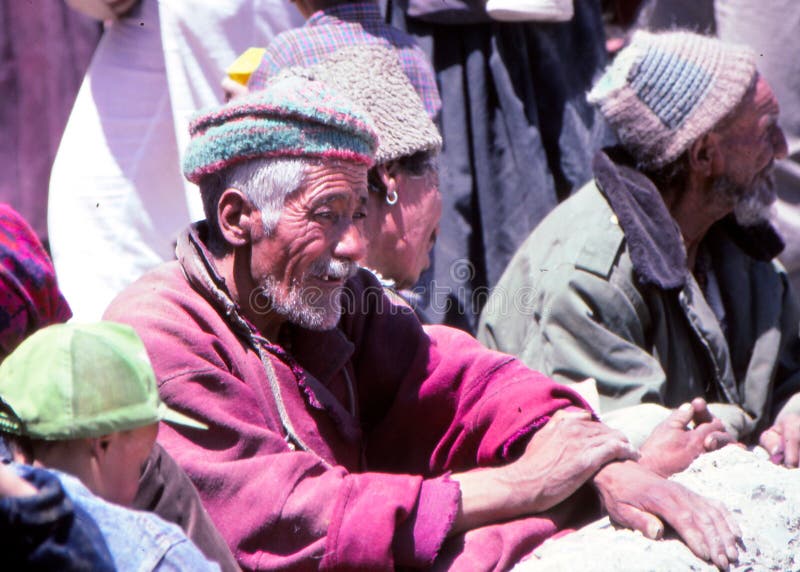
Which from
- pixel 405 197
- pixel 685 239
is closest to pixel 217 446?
pixel 405 197

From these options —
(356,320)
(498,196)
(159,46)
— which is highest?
(159,46)

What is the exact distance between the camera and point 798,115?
5941mm

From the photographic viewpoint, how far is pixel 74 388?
2354 mm

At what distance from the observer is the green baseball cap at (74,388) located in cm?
235

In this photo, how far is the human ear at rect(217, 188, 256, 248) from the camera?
3.43 m

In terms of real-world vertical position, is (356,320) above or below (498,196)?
above

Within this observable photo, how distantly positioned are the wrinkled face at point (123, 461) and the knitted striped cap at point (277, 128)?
40.3 inches

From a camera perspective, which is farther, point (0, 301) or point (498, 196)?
point (498, 196)

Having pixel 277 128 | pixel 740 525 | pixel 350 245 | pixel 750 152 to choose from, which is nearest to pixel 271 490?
pixel 350 245

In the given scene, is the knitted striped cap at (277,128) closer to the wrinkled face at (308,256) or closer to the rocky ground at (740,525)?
the wrinkled face at (308,256)

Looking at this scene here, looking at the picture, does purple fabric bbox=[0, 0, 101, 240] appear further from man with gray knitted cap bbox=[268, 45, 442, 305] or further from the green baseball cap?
the green baseball cap

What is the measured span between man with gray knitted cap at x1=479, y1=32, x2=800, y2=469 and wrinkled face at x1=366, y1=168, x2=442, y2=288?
0.49 meters

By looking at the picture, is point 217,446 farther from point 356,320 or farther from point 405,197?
point 405,197

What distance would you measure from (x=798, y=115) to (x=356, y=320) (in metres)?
3.03
